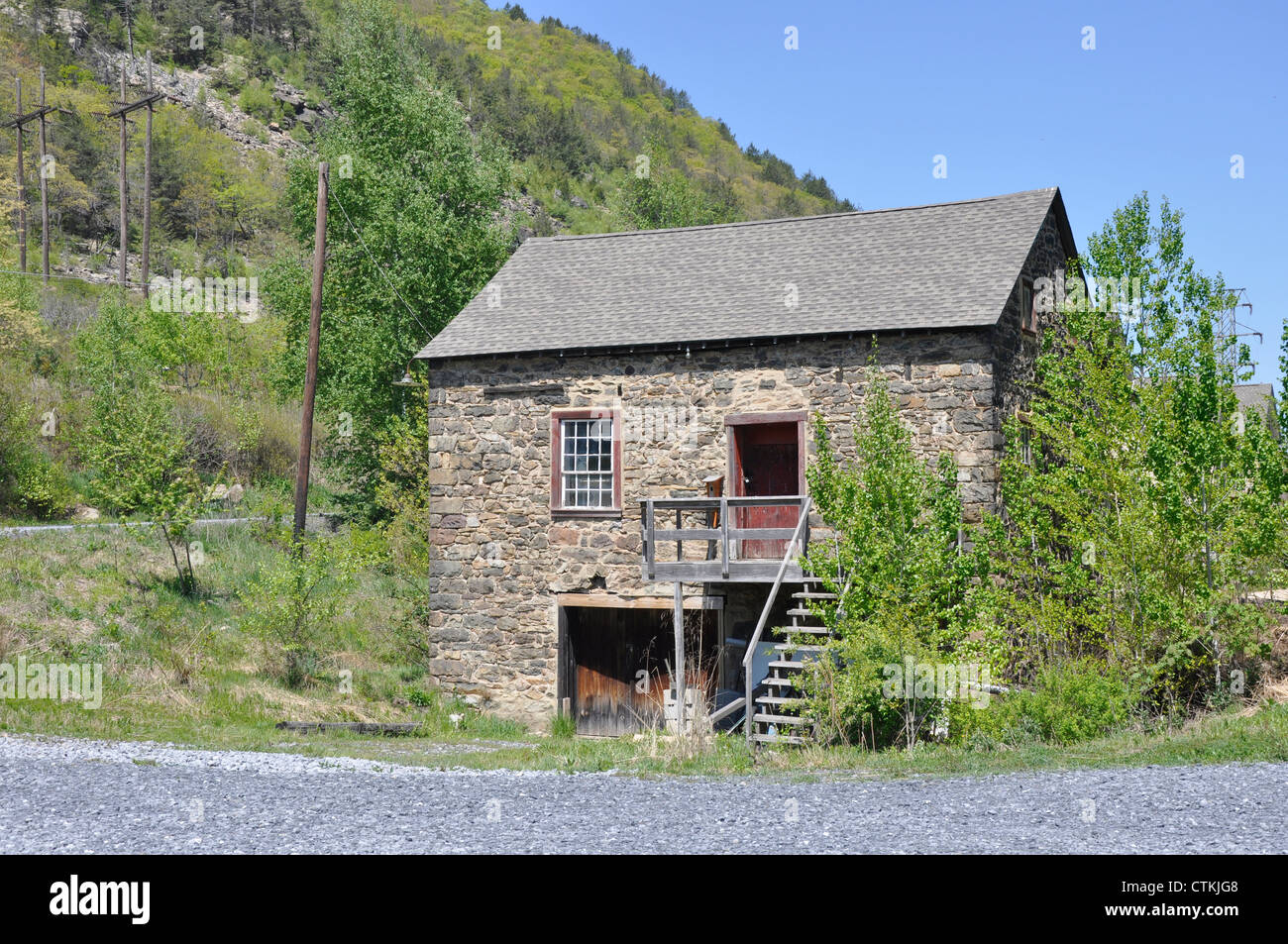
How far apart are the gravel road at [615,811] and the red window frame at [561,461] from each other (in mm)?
6289

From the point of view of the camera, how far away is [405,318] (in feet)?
91.2

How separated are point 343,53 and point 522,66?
71171mm

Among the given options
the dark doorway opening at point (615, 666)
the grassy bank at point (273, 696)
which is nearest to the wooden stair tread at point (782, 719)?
the grassy bank at point (273, 696)

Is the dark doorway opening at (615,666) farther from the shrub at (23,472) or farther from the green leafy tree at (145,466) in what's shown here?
the shrub at (23,472)

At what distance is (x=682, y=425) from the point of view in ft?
55.8

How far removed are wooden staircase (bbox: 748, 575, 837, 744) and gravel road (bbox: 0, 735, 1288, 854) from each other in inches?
110

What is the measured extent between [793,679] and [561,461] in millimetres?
5535

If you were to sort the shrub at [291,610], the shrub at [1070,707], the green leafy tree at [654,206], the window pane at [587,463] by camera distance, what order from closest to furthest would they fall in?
the shrub at [1070,707] → the window pane at [587,463] → the shrub at [291,610] → the green leafy tree at [654,206]

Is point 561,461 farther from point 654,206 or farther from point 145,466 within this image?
point 654,206

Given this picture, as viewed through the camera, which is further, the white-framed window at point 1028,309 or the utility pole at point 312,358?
the utility pole at point 312,358

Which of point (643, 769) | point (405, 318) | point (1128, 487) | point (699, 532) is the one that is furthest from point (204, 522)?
point (1128, 487)

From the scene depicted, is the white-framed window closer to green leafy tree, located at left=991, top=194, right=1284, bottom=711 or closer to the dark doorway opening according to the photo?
green leafy tree, located at left=991, top=194, right=1284, bottom=711

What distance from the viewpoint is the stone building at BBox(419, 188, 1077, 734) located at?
1566 centimetres

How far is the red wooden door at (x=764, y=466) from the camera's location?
1658 centimetres
